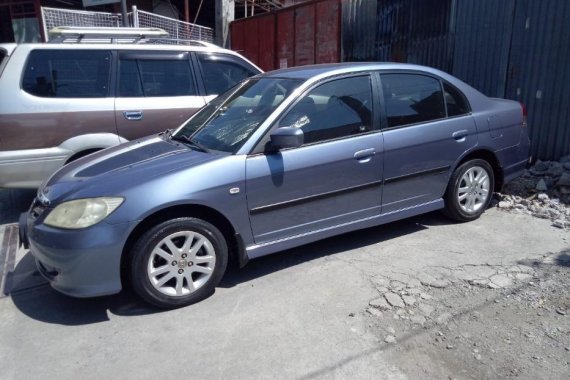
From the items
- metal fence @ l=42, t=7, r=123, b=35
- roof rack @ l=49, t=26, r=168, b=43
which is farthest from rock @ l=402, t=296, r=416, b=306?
metal fence @ l=42, t=7, r=123, b=35

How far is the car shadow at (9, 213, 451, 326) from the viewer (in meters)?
3.49

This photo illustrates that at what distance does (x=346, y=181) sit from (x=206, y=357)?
71.6 inches

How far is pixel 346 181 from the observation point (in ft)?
13.2

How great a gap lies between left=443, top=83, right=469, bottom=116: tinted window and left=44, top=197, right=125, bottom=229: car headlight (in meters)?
3.16

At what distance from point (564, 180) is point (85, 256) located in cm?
511

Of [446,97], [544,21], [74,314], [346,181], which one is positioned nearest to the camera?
[74,314]

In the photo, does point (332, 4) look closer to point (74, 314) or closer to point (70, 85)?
point (70, 85)

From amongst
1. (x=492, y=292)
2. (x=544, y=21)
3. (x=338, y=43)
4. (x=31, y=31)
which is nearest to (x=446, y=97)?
(x=492, y=292)

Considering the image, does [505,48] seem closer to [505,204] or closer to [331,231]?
[505,204]

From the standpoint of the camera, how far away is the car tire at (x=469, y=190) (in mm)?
4758

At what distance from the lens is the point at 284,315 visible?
3.37m

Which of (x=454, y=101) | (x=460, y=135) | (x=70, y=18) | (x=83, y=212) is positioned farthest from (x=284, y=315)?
(x=70, y=18)

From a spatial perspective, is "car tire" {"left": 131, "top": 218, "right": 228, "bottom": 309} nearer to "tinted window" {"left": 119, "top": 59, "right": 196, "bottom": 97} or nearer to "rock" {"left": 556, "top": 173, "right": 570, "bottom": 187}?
"tinted window" {"left": 119, "top": 59, "right": 196, "bottom": 97}

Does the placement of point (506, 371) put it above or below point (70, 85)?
below
